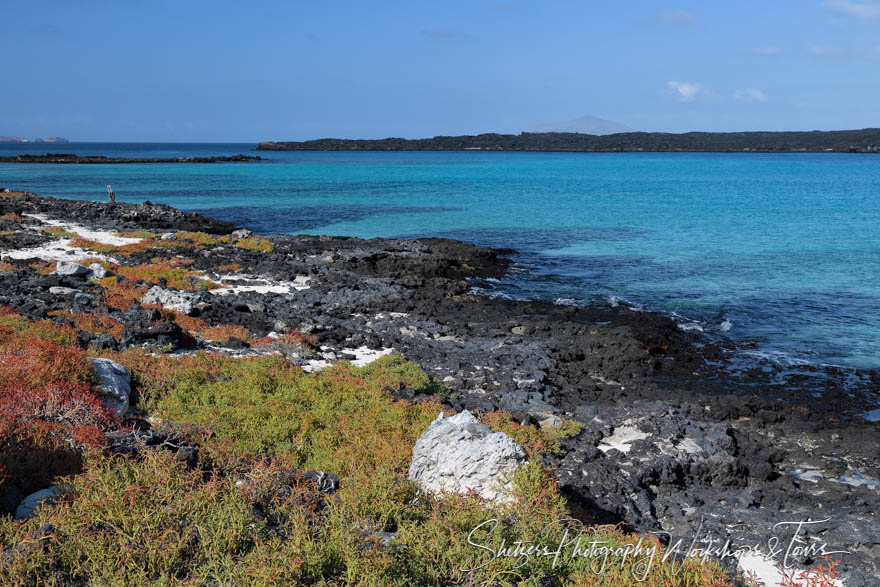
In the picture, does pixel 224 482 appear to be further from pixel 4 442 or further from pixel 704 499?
pixel 704 499

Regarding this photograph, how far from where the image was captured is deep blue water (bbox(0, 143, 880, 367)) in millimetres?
24625

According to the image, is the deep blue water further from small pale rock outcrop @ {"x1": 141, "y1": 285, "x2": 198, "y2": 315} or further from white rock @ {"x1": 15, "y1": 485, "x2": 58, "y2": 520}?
white rock @ {"x1": 15, "y1": 485, "x2": 58, "y2": 520}

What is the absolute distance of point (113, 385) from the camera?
11.4 metres

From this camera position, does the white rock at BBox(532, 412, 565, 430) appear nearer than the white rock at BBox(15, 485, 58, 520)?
No

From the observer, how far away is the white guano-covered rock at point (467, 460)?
8844 mm

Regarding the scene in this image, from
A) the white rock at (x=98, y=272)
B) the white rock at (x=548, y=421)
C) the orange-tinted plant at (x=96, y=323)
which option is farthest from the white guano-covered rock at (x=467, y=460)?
the white rock at (x=98, y=272)

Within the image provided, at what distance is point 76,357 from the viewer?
11.4m

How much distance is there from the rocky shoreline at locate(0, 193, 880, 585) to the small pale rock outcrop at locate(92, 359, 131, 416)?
3464mm

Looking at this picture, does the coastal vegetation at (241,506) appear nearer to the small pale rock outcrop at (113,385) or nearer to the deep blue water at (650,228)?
the small pale rock outcrop at (113,385)

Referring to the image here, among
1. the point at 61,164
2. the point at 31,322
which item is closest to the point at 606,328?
the point at 31,322

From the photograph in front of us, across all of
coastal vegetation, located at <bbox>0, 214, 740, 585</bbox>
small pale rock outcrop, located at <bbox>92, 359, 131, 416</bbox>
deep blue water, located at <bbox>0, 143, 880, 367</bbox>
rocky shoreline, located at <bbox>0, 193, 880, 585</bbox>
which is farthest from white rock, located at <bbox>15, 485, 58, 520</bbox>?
deep blue water, located at <bbox>0, 143, 880, 367</bbox>

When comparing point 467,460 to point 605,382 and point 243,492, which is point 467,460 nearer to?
point 243,492

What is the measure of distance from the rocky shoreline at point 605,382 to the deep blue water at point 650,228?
3395 mm

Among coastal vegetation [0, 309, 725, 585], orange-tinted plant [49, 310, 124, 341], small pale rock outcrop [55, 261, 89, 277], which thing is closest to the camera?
coastal vegetation [0, 309, 725, 585]
